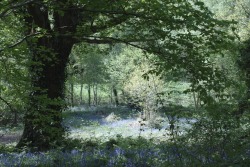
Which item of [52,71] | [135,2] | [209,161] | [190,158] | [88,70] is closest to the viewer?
[209,161]

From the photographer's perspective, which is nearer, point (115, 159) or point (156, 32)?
point (156, 32)

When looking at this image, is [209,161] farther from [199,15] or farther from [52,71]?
[52,71]

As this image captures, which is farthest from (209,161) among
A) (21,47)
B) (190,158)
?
(21,47)

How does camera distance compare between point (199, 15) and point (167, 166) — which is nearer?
point (167, 166)

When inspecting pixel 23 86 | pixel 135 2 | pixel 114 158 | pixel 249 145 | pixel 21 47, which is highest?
pixel 135 2

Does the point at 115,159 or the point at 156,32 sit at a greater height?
the point at 156,32

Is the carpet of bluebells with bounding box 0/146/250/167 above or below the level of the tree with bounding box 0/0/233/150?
below

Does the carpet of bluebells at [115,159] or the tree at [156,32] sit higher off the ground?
the tree at [156,32]

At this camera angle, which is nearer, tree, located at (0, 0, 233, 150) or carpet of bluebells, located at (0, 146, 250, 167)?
tree, located at (0, 0, 233, 150)

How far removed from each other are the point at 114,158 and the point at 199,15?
3.17 meters

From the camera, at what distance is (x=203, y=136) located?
562 centimetres

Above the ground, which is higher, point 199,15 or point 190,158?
point 199,15

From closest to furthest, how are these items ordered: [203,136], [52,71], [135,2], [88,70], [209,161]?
1. [209,161]
2. [203,136]
3. [135,2]
4. [52,71]
5. [88,70]

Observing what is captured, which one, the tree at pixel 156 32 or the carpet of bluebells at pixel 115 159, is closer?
the tree at pixel 156 32
